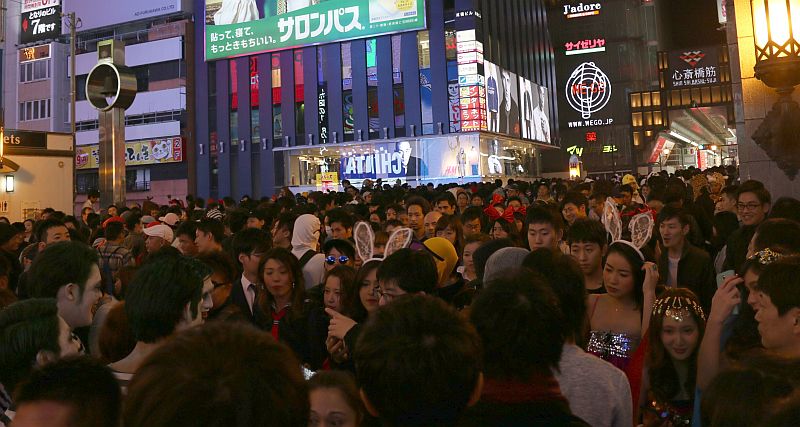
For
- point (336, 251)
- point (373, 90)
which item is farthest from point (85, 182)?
point (336, 251)

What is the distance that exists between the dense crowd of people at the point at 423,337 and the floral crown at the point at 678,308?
11 millimetres

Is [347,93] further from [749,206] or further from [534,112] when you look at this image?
[749,206]

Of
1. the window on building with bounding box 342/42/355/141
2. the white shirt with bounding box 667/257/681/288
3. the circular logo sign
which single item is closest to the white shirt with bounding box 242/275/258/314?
the white shirt with bounding box 667/257/681/288

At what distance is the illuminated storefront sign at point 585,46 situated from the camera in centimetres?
5862

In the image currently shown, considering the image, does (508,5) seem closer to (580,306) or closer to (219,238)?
(219,238)

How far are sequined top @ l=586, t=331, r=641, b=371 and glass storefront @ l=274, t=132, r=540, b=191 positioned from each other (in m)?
30.3

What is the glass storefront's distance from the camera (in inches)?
1375

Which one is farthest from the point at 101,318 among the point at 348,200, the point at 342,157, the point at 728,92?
the point at 728,92

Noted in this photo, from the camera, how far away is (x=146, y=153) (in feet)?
148

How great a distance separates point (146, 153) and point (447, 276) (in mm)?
42684

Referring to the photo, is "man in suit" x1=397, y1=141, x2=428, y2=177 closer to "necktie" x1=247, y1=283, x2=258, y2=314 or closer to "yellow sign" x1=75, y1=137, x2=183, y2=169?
"yellow sign" x1=75, y1=137, x2=183, y2=169

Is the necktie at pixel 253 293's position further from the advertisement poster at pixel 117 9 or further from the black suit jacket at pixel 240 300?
the advertisement poster at pixel 117 9

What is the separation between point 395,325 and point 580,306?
140 cm

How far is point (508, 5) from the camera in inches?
1668
